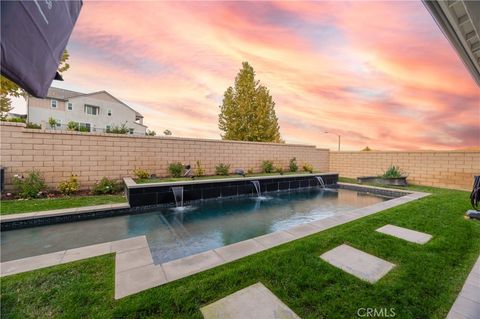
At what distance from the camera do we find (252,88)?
1994 cm

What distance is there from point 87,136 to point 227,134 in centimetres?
1422

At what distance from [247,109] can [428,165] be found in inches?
560

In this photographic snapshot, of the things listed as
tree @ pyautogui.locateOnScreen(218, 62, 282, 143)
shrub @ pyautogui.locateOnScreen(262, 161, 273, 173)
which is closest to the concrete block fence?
shrub @ pyautogui.locateOnScreen(262, 161, 273, 173)

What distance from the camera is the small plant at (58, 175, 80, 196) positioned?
253 inches

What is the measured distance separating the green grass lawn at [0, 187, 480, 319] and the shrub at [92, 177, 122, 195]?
16.4ft

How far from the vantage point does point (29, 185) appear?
5.89 meters

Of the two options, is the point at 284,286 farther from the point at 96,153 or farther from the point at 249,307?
the point at 96,153

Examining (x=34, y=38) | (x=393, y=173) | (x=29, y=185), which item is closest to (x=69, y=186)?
(x=29, y=185)

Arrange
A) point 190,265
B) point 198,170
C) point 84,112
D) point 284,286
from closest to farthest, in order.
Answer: point 284,286 < point 190,265 < point 198,170 < point 84,112

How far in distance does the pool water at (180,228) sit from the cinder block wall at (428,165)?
623cm

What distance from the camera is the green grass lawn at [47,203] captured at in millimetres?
4785

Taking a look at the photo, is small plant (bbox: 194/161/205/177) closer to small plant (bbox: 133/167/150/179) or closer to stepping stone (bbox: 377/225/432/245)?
small plant (bbox: 133/167/150/179)

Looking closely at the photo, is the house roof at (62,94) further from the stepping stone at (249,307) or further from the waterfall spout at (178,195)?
the stepping stone at (249,307)

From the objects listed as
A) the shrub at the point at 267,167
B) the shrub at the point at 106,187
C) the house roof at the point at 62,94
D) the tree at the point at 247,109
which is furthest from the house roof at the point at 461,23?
the house roof at the point at 62,94
